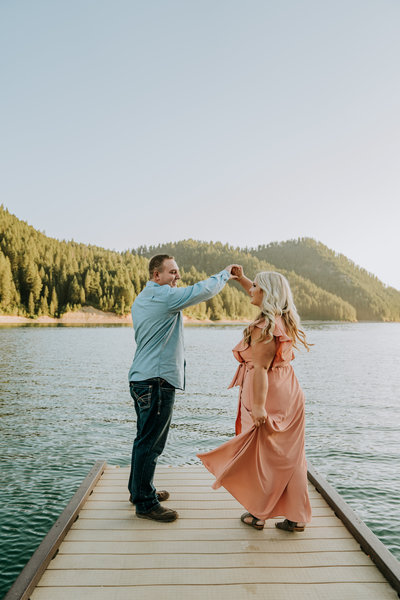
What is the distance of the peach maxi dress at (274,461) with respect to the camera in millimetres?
3990

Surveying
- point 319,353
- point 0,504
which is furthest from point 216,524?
point 319,353

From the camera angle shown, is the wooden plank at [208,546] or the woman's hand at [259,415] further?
the woman's hand at [259,415]

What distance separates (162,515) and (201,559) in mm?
741

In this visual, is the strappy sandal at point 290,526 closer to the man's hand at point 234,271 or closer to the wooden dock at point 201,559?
the wooden dock at point 201,559

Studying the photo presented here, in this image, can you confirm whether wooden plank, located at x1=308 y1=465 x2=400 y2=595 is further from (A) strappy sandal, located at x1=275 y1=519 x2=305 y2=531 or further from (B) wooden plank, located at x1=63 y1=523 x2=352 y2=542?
(A) strappy sandal, located at x1=275 y1=519 x2=305 y2=531

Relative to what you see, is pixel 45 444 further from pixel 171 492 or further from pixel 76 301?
pixel 76 301

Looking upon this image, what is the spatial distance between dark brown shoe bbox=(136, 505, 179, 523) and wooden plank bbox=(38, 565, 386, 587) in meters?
0.81

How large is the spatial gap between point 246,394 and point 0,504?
5.07 meters

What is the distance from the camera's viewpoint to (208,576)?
3.35 m

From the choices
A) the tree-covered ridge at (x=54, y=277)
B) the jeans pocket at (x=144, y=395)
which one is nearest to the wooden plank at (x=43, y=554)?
the jeans pocket at (x=144, y=395)

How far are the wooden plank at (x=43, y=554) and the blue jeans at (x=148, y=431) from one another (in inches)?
25.1

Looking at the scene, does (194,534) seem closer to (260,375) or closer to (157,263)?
(260,375)

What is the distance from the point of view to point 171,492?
5066mm

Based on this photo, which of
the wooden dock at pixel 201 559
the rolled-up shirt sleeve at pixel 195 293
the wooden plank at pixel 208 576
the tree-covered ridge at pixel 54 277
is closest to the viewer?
the wooden dock at pixel 201 559
